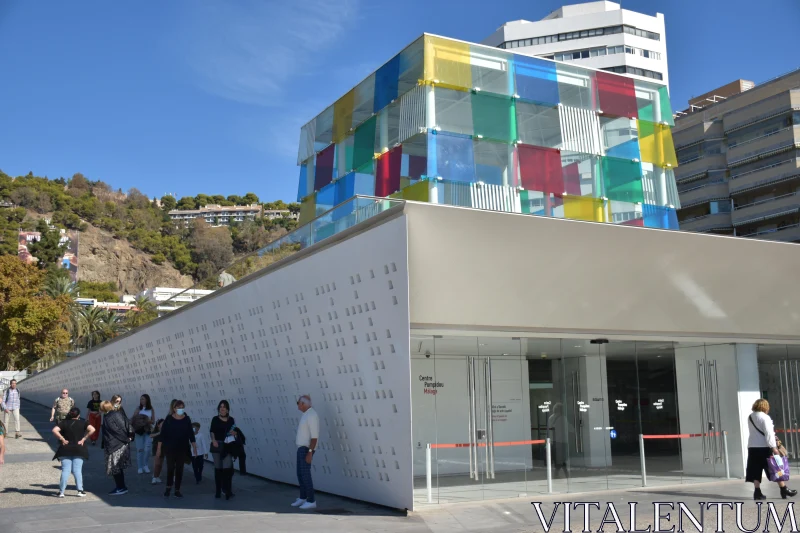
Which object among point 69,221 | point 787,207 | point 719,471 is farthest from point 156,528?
point 69,221

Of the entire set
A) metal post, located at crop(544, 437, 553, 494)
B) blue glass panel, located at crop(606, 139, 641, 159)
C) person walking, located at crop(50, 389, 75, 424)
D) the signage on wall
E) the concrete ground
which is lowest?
the concrete ground

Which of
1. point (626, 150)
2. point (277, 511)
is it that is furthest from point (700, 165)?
point (277, 511)

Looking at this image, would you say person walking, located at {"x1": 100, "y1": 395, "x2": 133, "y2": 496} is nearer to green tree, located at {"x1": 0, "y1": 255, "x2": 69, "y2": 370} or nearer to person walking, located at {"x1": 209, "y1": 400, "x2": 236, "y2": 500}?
person walking, located at {"x1": 209, "y1": 400, "x2": 236, "y2": 500}

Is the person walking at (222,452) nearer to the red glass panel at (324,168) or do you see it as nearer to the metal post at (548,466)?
the metal post at (548,466)

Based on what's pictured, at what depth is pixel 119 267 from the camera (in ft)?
447

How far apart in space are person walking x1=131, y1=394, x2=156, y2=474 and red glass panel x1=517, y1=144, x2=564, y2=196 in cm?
960

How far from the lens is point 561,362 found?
570 inches

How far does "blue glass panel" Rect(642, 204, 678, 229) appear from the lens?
19391 mm

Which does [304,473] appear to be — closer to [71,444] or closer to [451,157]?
[71,444]

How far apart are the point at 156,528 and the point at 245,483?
514cm

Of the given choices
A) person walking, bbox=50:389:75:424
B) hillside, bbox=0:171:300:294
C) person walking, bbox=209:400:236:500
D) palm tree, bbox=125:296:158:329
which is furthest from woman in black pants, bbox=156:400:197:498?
hillside, bbox=0:171:300:294

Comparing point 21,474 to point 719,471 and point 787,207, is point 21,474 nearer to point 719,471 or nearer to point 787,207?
point 719,471

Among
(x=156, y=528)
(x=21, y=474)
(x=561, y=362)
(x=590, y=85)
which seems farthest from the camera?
(x=590, y=85)

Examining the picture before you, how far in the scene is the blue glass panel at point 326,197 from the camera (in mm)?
20188
